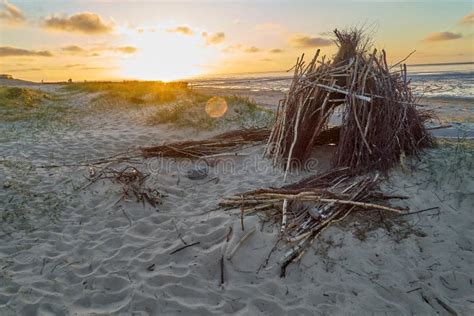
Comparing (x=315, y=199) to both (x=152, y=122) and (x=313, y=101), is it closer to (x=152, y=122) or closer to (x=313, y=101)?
(x=313, y=101)

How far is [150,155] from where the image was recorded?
22.9 ft

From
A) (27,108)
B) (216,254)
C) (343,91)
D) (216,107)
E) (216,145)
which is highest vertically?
(343,91)

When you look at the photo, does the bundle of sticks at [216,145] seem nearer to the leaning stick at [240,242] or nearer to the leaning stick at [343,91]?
the leaning stick at [343,91]

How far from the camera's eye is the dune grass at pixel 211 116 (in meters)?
9.69

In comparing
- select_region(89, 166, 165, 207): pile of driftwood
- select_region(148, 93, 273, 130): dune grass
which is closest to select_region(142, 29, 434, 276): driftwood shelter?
select_region(89, 166, 165, 207): pile of driftwood

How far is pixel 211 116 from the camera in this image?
10375mm

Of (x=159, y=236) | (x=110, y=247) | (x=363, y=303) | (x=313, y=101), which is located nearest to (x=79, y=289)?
(x=110, y=247)

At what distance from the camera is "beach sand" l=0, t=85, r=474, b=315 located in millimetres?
3104

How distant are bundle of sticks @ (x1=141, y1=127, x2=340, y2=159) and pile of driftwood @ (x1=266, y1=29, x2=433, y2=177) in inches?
28.2

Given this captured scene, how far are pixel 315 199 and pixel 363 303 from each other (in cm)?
138

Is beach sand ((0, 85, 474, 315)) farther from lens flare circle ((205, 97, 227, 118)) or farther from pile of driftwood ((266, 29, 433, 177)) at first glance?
lens flare circle ((205, 97, 227, 118))

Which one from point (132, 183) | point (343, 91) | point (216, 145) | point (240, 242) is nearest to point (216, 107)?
point (216, 145)

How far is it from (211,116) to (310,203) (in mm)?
6619

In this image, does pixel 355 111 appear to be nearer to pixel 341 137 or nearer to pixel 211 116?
pixel 341 137
